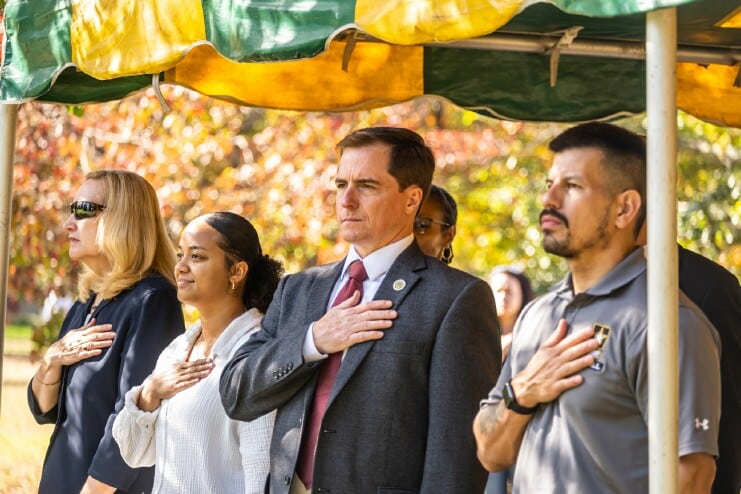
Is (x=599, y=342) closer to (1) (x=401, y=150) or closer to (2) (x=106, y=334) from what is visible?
(1) (x=401, y=150)

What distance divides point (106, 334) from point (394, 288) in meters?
1.66

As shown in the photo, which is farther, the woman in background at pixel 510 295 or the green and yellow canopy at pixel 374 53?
the woman in background at pixel 510 295

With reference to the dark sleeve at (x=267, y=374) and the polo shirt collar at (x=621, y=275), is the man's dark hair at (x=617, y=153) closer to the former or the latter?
the polo shirt collar at (x=621, y=275)

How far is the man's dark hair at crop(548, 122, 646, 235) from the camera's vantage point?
3854 millimetres

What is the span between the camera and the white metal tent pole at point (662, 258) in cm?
344

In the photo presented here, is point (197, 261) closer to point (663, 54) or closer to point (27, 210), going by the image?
point (663, 54)

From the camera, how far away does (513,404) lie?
3.81m

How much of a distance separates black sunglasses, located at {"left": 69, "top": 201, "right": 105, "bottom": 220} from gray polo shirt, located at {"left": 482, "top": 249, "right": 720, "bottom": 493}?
2766 millimetres

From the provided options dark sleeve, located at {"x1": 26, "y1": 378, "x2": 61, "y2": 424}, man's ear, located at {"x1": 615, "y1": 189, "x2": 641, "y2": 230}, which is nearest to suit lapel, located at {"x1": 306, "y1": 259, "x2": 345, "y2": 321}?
man's ear, located at {"x1": 615, "y1": 189, "x2": 641, "y2": 230}

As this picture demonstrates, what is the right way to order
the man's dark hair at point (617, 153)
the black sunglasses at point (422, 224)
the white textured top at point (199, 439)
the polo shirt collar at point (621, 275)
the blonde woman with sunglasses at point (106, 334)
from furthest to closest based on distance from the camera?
the black sunglasses at point (422, 224) < the blonde woman with sunglasses at point (106, 334) < the white textured top at point (199, 439) < the man's dark hair at point (617, 153) < the polo shirt collar at point (621, 275)

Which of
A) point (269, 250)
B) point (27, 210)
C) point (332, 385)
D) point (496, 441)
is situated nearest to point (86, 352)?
point (332, 385)

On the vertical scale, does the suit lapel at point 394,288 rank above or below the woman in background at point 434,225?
below

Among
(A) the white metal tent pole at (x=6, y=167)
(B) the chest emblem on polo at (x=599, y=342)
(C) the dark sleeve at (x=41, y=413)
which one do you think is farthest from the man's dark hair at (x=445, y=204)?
(B) the chest emblem on polo at (x=599, y=342)

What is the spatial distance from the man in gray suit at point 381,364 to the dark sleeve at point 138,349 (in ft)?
3.09
